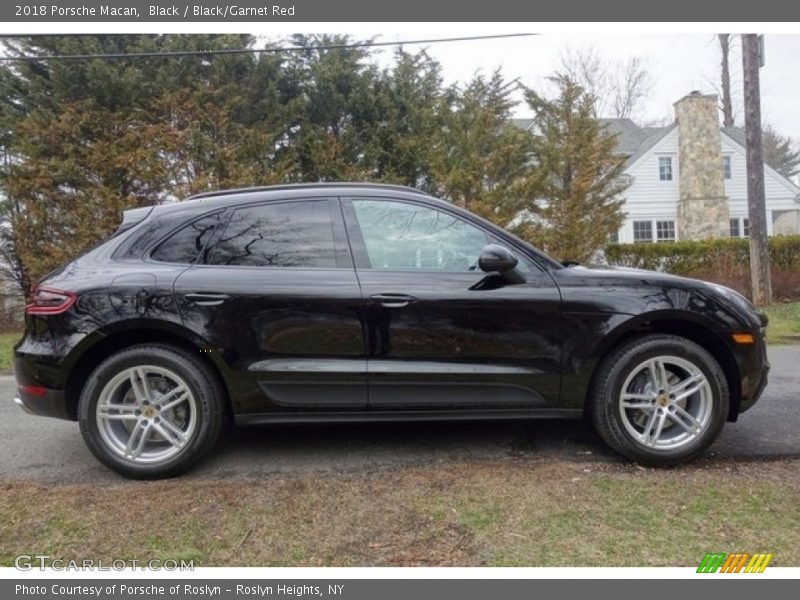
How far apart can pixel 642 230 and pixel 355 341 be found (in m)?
23.7

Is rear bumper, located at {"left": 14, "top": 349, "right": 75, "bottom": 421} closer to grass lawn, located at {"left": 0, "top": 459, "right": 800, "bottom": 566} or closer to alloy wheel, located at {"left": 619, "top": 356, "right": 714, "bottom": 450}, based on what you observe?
grass lawn, located at {"left": 0, "top": 459, "right": 800, "bottom": 566}

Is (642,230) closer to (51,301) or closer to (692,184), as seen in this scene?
(692,184)

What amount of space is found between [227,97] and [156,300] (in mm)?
9694

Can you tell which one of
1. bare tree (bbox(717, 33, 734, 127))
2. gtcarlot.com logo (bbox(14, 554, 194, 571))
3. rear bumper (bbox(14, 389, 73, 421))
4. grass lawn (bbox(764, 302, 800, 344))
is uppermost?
bare tree (bbox(717, 33, 734, 127))

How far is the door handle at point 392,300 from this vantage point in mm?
3217

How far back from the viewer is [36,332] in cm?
322

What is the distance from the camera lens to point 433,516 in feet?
8.84

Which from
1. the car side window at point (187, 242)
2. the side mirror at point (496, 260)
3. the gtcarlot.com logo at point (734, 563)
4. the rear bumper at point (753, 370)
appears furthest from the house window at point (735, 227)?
the car side window at point (187, 242)

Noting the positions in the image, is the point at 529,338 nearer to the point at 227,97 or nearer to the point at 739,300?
the point at 739,300

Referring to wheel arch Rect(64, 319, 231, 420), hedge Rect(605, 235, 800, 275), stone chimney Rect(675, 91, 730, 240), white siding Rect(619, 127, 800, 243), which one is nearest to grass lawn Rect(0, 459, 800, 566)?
wheel arch Rect(64, 319, 231, 420)

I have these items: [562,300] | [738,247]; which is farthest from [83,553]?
[738,247]

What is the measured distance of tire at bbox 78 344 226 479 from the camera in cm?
316

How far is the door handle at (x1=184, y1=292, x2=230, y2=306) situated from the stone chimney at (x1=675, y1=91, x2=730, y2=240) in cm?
2359

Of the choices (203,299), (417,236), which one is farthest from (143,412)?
(417,236)
